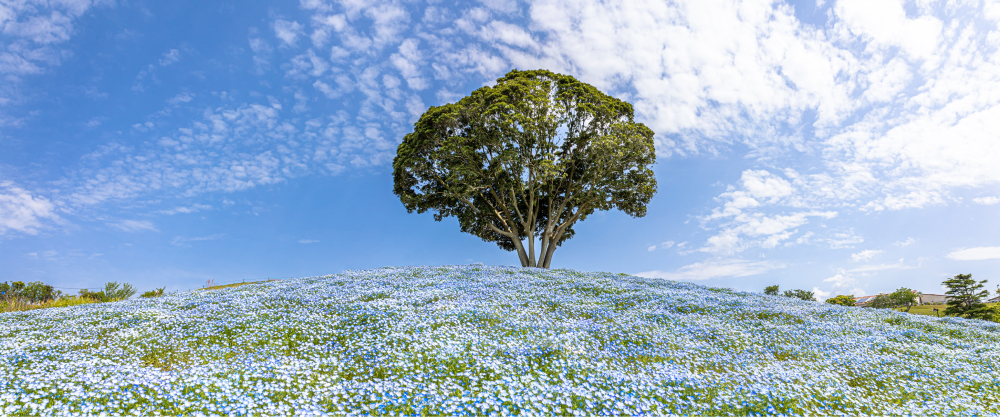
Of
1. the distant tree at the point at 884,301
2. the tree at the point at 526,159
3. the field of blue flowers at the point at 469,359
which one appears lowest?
the distant tree at the point at 884,301

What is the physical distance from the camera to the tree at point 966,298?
40.2m

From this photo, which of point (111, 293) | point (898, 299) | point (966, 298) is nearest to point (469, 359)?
point (111, 293)

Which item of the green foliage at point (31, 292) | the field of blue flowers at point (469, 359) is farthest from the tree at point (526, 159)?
the green foliage at point (31, 292)

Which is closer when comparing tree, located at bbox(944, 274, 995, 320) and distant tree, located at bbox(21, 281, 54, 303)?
distant tree, located at bbox(21, 281, 54, 303)

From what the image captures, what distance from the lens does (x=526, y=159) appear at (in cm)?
2791

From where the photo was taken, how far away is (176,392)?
6.75 metres

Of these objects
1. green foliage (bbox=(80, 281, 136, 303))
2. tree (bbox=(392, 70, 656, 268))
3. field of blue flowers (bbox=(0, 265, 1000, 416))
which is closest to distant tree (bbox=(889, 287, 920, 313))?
tree (bbox=(392, 70, 656, 268))

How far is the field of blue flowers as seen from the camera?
22.3 feet

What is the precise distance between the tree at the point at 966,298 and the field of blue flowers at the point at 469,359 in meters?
38.0

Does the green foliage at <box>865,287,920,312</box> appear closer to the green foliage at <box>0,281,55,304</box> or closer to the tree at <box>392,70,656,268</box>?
the tree at <box>392,70,656,268</box>

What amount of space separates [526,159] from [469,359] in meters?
20.6

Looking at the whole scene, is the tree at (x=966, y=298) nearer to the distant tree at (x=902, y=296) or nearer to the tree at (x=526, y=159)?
the distant tree at (x=902, y=296)

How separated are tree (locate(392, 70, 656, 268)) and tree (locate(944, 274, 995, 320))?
34718 mm

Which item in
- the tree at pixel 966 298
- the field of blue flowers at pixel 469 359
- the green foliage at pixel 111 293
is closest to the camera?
the field of blue flowers at pixel 469 359
